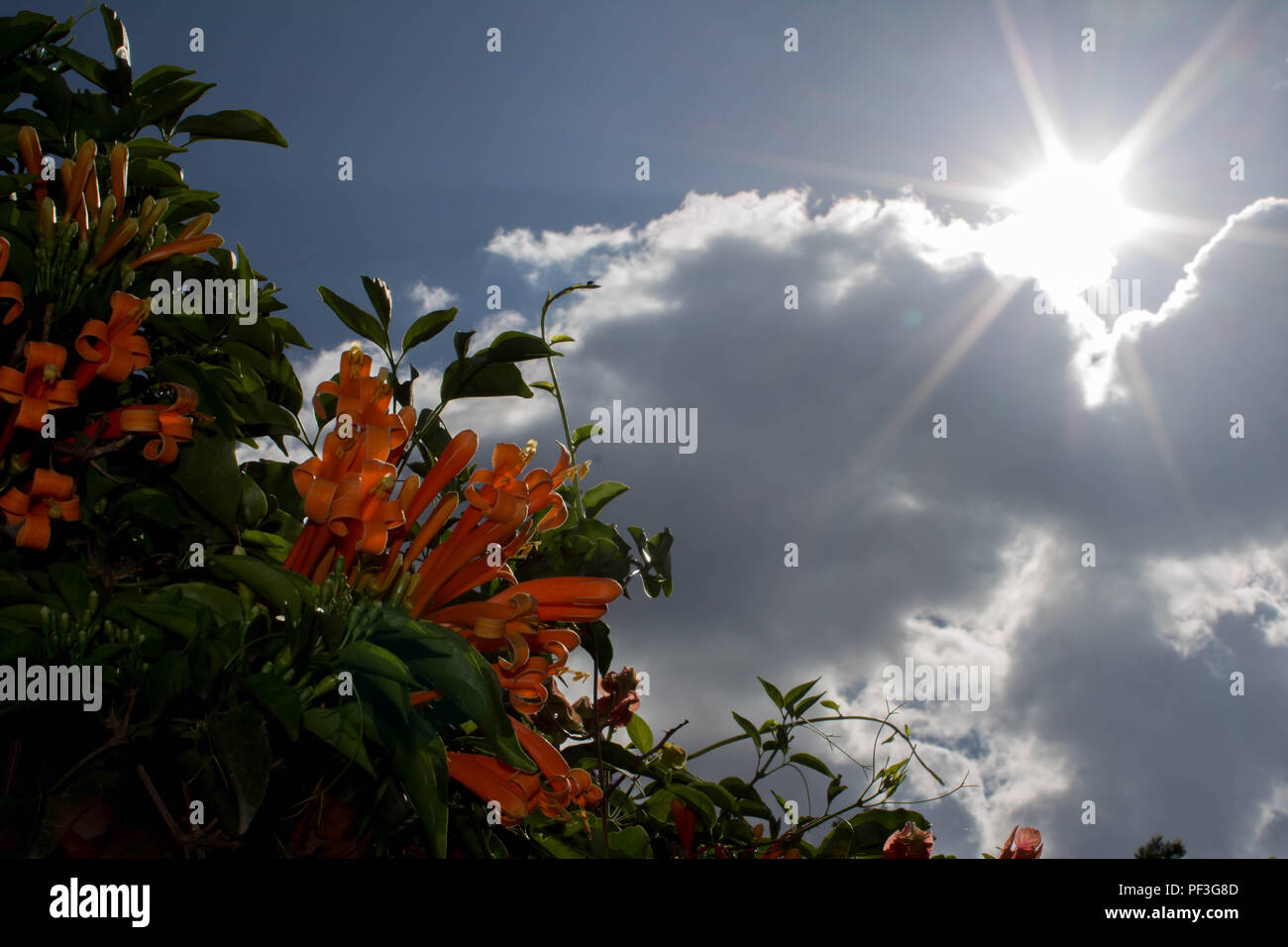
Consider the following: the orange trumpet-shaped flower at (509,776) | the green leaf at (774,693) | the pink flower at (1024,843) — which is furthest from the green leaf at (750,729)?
the orange trumpet-shaped flower at (509,776)

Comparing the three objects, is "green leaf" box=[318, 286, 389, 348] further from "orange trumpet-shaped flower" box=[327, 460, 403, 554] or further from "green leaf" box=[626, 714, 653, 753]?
"green leaf" box=[626, 714, 653, 753]

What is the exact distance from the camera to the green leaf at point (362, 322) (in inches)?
72.7

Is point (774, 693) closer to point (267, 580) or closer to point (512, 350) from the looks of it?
point (512, 350)

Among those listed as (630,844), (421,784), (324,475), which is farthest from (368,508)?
(630,844)

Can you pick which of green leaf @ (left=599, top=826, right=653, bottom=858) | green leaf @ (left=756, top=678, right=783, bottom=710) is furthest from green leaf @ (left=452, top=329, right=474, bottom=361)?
green leaf @ (left=756, top=678, right=783, bottom=710)

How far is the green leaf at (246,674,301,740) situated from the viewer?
0.87m

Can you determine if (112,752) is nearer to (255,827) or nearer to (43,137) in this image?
(255,827)

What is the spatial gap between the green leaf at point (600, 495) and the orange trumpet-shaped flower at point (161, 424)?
3.69 feet

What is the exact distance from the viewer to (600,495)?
7.25 feet

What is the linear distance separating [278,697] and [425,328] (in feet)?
3.73

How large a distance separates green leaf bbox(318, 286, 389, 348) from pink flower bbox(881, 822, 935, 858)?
1.70 metres

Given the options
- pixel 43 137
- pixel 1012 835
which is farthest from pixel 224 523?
pixel 1012 835

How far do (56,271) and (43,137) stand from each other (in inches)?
20.0
